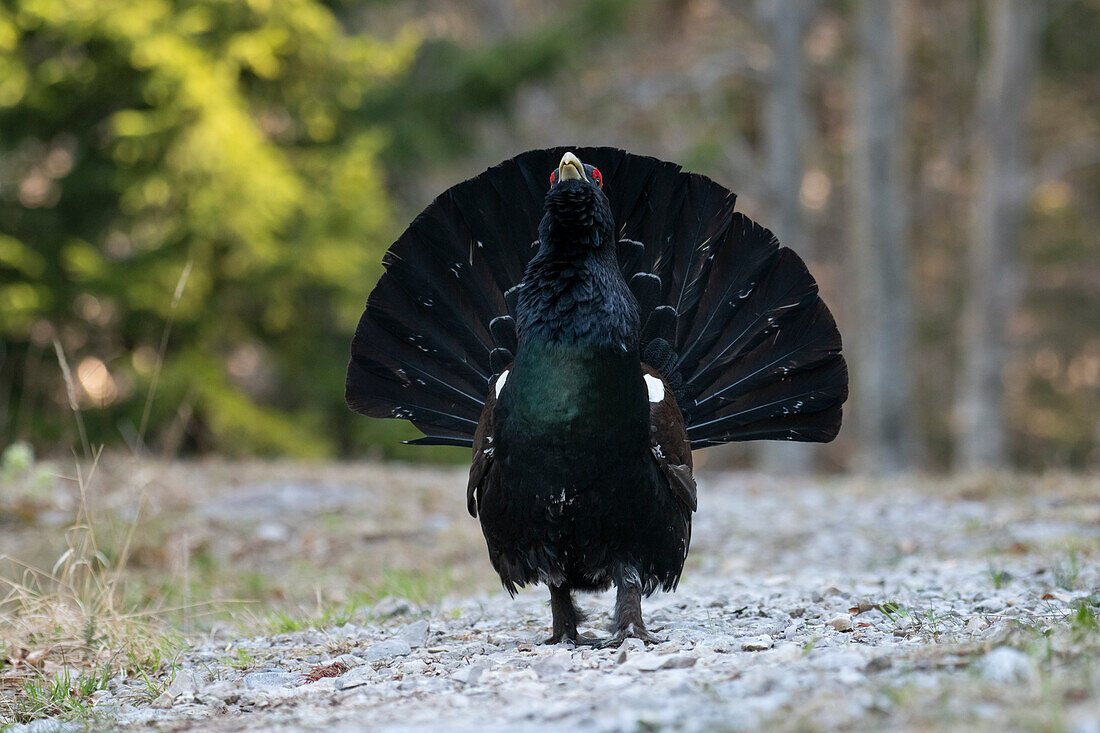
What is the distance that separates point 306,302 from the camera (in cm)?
1321

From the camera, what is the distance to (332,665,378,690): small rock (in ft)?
11.4

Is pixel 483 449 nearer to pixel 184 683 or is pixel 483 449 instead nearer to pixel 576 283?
pixel 576 283

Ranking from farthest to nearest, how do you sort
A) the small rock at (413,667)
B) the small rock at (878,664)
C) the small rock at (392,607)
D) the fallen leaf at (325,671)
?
1. the small rock at (392,607)
2. the fallen leaf at (325,671)
3. the small rock at (413,667)
4. the small rock at (878,664)

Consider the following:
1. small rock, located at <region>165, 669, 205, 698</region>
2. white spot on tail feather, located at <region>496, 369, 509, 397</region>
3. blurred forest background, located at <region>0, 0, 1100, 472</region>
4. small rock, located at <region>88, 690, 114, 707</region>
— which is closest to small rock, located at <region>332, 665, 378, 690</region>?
small rock, located at <region>165, 669, 205, 698</region>

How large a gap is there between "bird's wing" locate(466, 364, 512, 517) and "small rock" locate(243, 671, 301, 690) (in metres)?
0.92

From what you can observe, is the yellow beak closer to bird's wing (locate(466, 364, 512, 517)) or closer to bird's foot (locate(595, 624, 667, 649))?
bird's wing (locate(466, 364, 512, 517))

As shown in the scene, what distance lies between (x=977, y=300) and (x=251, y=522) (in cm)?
1377

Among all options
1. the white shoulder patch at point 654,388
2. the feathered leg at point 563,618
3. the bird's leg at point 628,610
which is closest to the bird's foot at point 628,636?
the bird's leg at point 628,610

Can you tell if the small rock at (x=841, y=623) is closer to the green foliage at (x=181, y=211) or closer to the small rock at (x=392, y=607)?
the small rock at (x=392, y=607)

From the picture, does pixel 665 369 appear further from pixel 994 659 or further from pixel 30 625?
pixel 30 625

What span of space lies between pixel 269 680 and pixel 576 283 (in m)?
1.75

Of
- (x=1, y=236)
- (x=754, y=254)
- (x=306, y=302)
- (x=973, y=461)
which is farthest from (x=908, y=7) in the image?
(x=754, y=254)

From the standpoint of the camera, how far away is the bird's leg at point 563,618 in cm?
412

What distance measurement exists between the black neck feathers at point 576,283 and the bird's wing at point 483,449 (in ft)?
0.98
